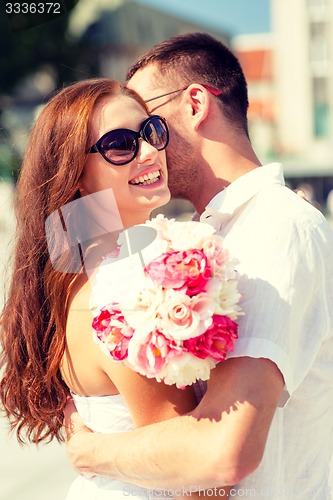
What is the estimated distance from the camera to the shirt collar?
218 cm

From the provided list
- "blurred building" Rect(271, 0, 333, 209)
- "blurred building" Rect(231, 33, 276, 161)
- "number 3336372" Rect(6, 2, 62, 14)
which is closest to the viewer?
"number 3336372" Rect(6, 2, 62, 14)

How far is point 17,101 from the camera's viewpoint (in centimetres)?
3044

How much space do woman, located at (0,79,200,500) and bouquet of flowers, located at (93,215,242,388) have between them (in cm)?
28

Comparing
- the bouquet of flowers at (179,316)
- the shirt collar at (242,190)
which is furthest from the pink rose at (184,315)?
the shirt collar at (242,190)

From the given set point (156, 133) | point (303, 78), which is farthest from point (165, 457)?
point (303, 78)

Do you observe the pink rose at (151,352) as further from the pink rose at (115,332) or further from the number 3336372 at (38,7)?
the number 3336372 at (38,7)

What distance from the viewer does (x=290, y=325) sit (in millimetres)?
1766

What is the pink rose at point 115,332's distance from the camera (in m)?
1.76

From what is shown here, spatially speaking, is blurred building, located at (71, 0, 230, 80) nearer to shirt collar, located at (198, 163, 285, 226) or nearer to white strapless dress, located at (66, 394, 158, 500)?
shirt collar, located at (198, 163, 285, 226)

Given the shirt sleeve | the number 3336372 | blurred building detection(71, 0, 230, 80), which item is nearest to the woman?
the shirt sleeve

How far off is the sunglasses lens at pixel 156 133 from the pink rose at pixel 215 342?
879mm

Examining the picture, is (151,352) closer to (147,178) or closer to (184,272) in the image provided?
(184,272)

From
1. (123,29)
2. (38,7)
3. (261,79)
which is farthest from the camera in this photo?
(261,79)

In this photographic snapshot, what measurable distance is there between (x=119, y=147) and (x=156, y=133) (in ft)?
Answer: 0.78
